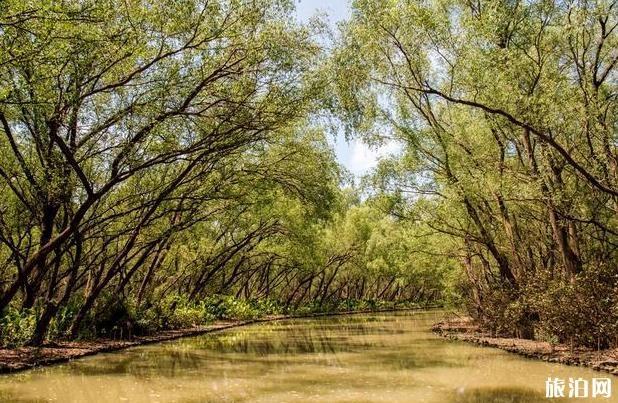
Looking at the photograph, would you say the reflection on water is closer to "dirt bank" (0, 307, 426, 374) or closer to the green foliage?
"dirt bank" (0, 307, 426, 374)

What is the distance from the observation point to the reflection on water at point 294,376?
940 centimetres

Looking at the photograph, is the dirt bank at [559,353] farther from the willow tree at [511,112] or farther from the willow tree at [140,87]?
the willow tree at [140,87]

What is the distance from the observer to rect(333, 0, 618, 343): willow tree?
13492 mm

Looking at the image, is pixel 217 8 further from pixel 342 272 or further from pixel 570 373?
pixel 342 272

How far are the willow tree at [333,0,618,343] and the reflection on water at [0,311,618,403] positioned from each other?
3.34 metres

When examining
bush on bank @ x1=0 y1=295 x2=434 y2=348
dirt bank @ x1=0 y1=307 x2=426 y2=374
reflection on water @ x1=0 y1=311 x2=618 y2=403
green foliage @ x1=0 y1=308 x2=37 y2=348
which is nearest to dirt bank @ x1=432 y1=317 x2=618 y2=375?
reflection on water @ x1=0 y1=311 x2=618 y2=403

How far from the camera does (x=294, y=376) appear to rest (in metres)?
11.8

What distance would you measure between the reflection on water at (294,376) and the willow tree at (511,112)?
11.0ft

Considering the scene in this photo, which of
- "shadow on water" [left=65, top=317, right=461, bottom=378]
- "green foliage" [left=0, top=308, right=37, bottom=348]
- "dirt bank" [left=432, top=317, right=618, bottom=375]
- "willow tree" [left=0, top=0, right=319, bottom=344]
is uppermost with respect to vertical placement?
"willow tree" [left=0, top=0, right=319, bottom=344]

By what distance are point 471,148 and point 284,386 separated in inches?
461

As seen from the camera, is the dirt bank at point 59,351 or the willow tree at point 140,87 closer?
the willow tree at point 140,87

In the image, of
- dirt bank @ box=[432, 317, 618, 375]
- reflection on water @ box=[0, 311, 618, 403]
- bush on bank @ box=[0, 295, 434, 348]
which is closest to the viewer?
reflection on water @ box=[0, 311, 618, 403]

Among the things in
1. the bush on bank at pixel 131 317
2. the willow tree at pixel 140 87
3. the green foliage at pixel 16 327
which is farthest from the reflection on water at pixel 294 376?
the willow tree at pixel 140 87

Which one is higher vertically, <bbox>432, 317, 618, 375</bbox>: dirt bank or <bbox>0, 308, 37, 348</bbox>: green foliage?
<bbox>0, 308, 37, 348</bbox>: green foliage
